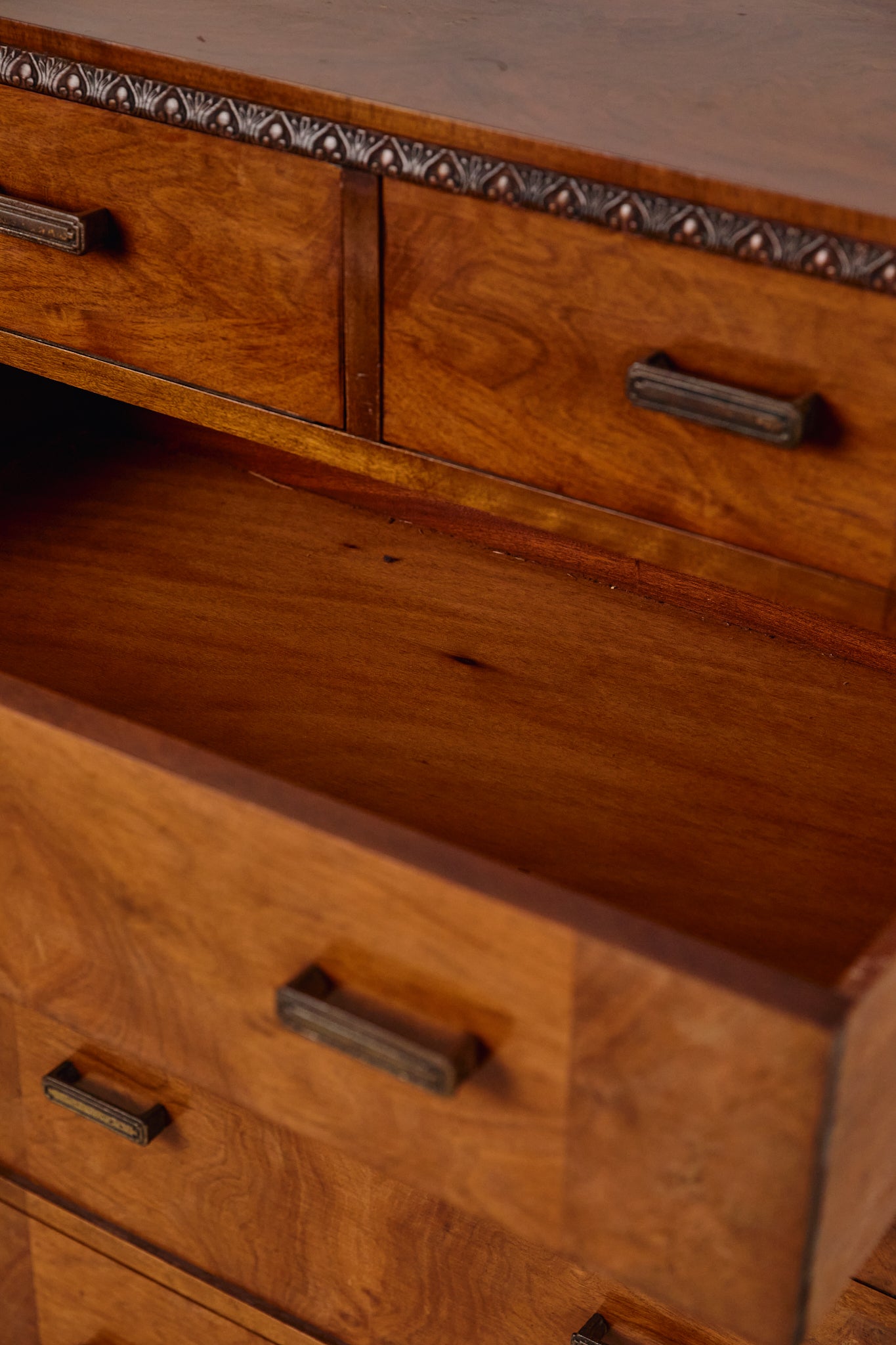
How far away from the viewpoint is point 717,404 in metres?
0.56

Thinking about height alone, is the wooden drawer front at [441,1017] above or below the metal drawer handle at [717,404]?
below

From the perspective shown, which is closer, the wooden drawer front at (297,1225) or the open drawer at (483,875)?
the open drawer at (483,875)

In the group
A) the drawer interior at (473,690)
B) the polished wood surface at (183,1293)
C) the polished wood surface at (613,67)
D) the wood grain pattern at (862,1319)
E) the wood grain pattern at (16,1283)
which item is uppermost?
the polished wood surface at (613,67)

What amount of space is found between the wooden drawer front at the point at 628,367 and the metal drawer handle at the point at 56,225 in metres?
0.16

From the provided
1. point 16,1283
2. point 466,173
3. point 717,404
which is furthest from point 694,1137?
point 16,1283

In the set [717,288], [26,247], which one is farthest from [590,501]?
[26,247]

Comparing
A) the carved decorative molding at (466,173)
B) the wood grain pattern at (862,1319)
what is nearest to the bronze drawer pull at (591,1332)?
the wood grain pattern at (862,1319)

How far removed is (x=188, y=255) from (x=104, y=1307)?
0.64 meters

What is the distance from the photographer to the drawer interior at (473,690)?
0.66 metres

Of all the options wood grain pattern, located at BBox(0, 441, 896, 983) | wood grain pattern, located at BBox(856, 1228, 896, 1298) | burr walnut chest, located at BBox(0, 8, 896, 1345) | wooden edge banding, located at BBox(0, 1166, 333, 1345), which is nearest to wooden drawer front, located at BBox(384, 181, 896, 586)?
burr walnut chest, located at BBox(0, 8, 896, 1345)

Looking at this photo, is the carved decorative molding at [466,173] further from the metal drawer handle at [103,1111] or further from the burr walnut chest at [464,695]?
the metal drawer handle at [103,1111]

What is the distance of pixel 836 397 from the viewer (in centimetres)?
56

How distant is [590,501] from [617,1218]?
0.30m

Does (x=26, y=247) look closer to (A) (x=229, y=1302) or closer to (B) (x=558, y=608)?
(B) (x=558, y=608)
